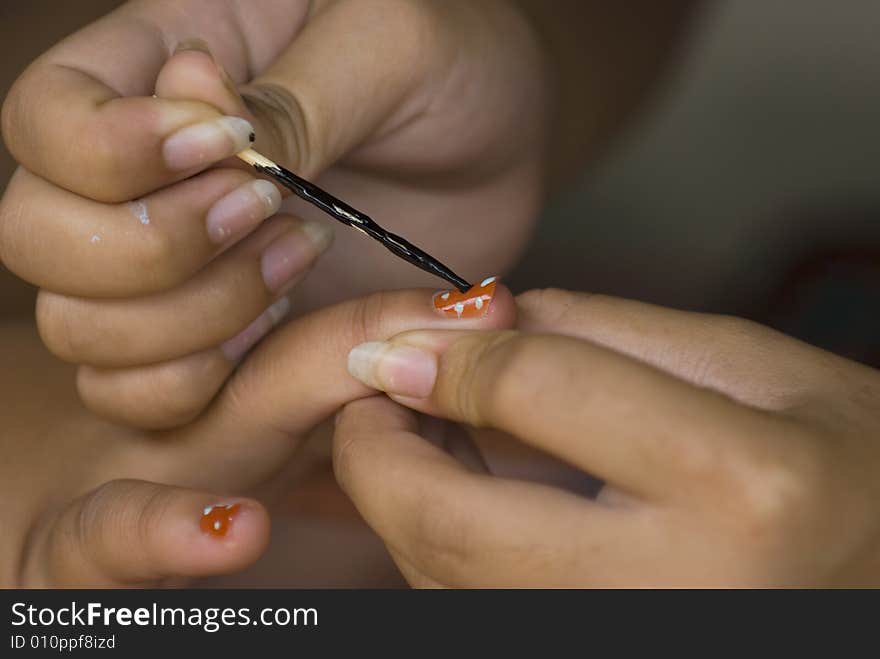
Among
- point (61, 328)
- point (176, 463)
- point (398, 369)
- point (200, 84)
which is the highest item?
point (200, 84)

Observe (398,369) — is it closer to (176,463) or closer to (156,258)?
(156,258)

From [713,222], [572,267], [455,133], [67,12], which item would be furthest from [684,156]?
[67,12]

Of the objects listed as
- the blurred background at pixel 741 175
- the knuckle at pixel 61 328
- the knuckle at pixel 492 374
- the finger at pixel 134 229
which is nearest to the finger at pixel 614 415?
the knuckle at pixel 492 374

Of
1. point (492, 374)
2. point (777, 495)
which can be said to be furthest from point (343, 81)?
point (777, 495)

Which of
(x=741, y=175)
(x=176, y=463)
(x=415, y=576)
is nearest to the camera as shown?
(x=415, y=576)

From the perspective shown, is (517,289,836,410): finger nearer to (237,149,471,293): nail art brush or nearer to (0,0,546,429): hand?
(237,149,471,293): nail art brush

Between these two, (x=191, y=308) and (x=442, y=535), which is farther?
(x=191, y=308)
